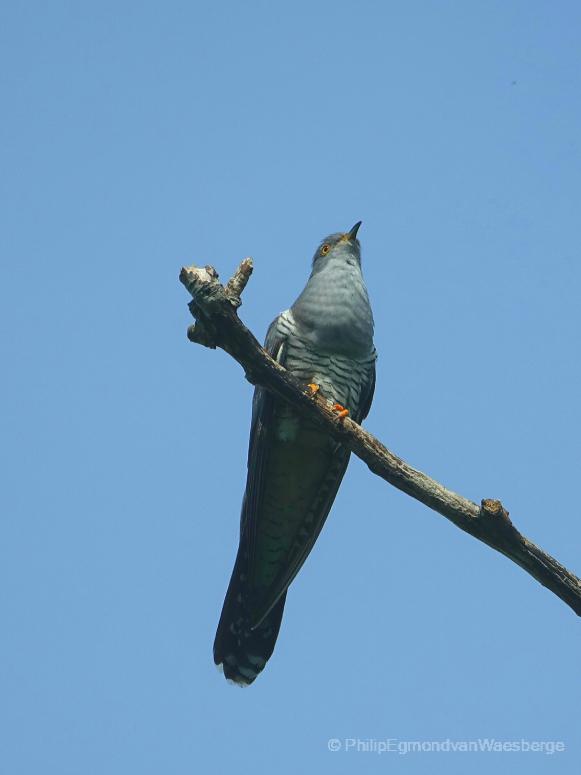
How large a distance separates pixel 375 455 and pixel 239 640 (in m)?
1.94

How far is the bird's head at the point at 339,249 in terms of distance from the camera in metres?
6.71

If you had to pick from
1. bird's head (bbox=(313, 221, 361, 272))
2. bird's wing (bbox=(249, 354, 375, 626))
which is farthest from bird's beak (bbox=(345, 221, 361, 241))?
bird's wing (bbox=(249, 354, 375, 626))

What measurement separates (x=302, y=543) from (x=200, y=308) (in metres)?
2.18

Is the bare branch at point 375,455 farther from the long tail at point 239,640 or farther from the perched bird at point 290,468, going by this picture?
the long tail at point 239,640

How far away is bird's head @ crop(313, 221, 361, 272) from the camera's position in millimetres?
6707

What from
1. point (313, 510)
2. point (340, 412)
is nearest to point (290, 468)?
point (313, 510)

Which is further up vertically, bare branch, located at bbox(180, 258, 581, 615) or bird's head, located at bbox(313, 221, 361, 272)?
bird's head, located at bbox(313, 221, 361, 272)

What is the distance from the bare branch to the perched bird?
96 cm

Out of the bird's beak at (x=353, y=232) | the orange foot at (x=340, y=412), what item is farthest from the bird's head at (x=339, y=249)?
the orange foot at (x=340, y=412)

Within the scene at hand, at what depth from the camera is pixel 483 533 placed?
4539 millimetres

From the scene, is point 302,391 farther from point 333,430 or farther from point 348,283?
point 348,283

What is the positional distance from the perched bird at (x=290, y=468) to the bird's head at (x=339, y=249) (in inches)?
18.8

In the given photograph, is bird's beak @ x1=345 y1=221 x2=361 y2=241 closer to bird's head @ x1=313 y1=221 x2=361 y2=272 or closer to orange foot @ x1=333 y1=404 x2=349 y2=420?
bird's head @ x1=313 y1=221 x2=361 y2=272

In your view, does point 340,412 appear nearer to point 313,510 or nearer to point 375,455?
point 375,455
